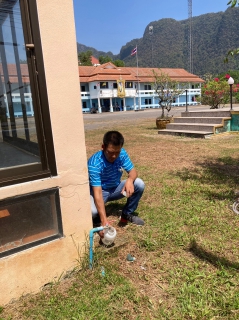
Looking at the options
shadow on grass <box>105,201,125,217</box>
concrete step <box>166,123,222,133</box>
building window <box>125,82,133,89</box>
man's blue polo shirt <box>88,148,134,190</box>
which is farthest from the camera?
building window <box>125,82,133,89</box>

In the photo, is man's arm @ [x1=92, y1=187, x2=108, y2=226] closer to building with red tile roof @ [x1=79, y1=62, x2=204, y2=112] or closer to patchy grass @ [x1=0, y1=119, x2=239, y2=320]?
patchy grass @ [x1=0, y1=119, x2=239, y2=320]

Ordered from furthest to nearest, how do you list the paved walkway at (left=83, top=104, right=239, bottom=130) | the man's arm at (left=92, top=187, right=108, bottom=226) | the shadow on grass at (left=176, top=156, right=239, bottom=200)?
the paved walkway at (left=83, top=104, right=239, bottom=130), the shadow on grass at (left=176, top=156, right=239, bottom=200), the man's arm at (left=92, top=187, right=108, bottom=226)

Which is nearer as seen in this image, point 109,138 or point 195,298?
point 195,298

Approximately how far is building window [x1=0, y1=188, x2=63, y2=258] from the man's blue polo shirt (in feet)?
1.72

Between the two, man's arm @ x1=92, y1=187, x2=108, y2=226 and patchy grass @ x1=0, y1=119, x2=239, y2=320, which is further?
man's arm @ x1=92, y1=187, x2=108, y2=226

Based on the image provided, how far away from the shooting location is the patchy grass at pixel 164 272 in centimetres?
186

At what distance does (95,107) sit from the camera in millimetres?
42531

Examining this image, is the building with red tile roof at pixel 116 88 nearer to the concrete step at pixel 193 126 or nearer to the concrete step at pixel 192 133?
the concrete step at pixel 193 126

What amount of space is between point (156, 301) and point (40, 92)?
5.66 ft

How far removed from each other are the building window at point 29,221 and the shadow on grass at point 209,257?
4.15 feet

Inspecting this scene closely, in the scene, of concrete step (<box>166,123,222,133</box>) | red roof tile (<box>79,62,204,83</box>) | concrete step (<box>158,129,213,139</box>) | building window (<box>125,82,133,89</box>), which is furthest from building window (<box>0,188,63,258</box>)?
building window (<box>125,82,133,89</box>)

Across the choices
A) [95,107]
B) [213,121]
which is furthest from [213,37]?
[213,121]

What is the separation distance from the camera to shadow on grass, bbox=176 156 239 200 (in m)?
4.21

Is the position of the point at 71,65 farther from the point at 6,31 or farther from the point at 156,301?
the point at 156,301
